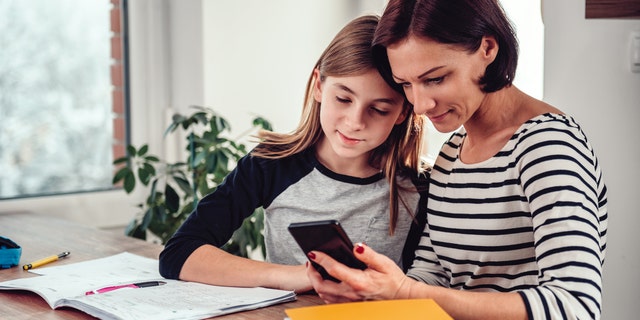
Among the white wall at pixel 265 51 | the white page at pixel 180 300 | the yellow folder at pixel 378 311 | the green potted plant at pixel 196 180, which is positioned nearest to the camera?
the yellow folder at pixel 378 311

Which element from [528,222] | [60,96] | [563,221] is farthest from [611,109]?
[60,96]

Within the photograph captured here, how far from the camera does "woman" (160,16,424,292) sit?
131cm

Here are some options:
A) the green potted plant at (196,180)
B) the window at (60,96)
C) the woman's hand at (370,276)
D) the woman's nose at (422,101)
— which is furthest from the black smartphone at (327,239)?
the window at (60,96)

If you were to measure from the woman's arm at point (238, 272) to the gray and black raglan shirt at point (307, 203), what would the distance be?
0.35ft

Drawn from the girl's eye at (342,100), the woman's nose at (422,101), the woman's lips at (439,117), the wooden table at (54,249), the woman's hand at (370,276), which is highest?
the woman's nose at (422,101)

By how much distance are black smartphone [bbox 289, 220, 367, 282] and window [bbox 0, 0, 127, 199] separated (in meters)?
1.52

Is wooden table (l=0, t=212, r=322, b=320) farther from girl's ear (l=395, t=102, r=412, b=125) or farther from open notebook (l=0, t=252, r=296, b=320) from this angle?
girl's ear (l=395, t=102, r=412, b=125)

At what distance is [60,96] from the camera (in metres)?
2.32

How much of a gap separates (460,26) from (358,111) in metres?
0.29

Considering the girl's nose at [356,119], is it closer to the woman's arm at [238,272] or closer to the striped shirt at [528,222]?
the striped shirt at [528,222]

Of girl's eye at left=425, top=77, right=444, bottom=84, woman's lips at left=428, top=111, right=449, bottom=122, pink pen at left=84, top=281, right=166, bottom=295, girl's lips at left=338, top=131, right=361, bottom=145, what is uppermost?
girl's eye at left=425, top=77, right=444, bottom=84

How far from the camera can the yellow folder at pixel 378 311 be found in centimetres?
94

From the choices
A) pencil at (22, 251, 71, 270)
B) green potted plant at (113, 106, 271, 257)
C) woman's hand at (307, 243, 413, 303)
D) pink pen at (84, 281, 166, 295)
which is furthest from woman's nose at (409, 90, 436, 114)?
green potted plant at (113, 106, 271, 257)

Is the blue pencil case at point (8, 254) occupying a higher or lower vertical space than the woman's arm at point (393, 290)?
lower
